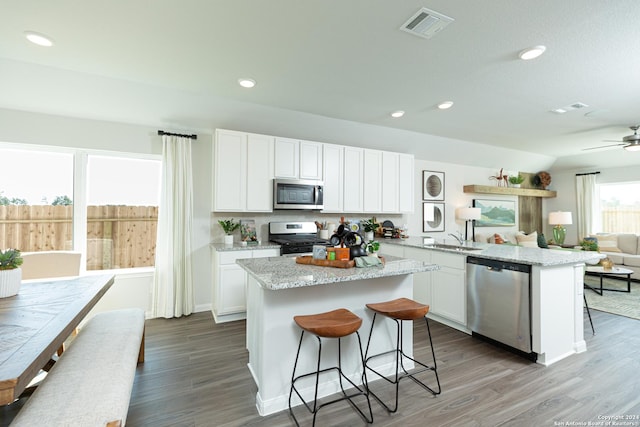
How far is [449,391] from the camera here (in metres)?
2.16

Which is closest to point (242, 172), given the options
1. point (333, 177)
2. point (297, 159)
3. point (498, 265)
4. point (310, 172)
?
point (297, 159)

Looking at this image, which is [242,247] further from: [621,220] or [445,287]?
[621,220]

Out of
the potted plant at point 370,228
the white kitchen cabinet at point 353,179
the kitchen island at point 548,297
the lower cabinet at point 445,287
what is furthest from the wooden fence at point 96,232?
the kitchen island at point 548,297

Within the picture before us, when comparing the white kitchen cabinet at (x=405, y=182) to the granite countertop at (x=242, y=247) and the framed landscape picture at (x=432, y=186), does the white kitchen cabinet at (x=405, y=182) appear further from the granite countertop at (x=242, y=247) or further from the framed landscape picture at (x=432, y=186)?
the granite countertop at (x=242, y=247)

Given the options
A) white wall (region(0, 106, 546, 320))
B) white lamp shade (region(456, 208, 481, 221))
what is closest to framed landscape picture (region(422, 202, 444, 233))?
white lamp shade (region(456, 208, 481, 221))

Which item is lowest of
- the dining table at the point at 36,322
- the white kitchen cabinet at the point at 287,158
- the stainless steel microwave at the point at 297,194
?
the dining table at the point at 36,322

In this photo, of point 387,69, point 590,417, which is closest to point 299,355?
point 590,417

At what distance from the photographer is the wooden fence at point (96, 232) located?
10.6 feet

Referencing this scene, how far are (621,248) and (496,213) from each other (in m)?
2.45

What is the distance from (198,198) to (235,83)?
167 cm

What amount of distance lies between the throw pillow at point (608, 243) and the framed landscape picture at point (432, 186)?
3627mm

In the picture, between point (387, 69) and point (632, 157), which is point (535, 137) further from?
point (387, 69)

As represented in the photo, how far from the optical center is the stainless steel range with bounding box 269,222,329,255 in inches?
148

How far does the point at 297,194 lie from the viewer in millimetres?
4094
